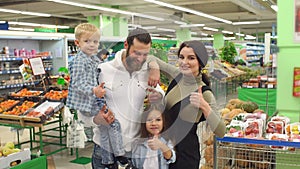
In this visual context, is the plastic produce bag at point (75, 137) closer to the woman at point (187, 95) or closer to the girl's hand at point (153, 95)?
the woman at point (187, 95)

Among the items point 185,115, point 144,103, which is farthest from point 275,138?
point 144,103

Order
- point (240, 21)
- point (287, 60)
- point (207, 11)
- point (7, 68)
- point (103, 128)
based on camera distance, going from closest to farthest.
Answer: point (103, 128) < point (287, 60) < point (7, 68) < point (207, 11) < point (240, 21)

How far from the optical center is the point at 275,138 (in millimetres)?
1939

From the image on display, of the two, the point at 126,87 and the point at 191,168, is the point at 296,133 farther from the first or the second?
the point at 126,87

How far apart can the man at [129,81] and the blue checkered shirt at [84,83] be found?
39 mm

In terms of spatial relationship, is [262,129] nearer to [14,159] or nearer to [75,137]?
[14,159]

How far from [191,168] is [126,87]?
0.69 metres

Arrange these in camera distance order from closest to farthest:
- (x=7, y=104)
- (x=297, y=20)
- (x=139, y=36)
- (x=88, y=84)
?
(x=139, y=36) → (x=88, y=84) → (x=297, y=20) → (x=7, y=104)

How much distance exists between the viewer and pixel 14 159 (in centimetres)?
292

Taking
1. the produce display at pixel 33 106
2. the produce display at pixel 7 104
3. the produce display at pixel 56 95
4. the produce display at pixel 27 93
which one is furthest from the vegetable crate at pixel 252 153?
the produce display at pixel 27 93

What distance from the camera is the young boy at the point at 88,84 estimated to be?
4.23ft

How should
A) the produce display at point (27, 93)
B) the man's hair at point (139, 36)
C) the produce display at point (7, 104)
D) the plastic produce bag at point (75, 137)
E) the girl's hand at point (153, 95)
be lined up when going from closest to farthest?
1. the man's hair at point (139, 36)
2. the girl's hand at point (153, 95)
3. the plastic produce bag at point (75, 137)
4. the produce display at point (7, 104)
5. the produce display at point (27, 93)

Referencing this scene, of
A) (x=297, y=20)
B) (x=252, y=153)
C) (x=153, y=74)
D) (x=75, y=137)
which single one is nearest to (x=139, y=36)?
(x=153, y=74)

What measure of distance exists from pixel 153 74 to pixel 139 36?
0.51 feet
